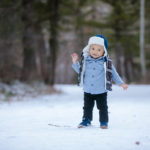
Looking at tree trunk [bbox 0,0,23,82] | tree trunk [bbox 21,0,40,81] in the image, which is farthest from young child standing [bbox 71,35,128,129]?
tree trunk [bbox 21,0,40,81]

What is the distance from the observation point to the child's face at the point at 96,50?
17.9 feet

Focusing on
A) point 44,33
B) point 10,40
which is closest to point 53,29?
point 44,33

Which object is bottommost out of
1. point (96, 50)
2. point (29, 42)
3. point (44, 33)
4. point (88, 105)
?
point (88, 105)

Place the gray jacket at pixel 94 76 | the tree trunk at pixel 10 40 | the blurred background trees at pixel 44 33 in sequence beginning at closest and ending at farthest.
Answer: the gray jacket at pixel 94 76
the tree trunk at pixel 10 40
the blurred background trees at pixel 44 33

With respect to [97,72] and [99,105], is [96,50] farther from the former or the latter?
[99,105]

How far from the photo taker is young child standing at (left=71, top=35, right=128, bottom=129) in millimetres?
5441

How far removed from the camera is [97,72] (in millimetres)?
5480

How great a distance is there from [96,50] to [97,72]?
1.16 feet

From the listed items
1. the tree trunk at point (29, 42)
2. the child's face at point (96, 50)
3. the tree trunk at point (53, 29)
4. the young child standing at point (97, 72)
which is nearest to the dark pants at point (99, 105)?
the young child standing at point (97, 72)

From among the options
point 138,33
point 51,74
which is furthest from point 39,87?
point 138,33

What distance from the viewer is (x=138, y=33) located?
2731 cm

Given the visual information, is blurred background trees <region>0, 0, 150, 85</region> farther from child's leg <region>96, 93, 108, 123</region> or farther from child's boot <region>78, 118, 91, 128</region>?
child's leg <region>96, 93, 108, 123</region>

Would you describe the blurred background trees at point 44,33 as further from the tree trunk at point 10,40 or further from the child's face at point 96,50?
the child's face at point 96,50

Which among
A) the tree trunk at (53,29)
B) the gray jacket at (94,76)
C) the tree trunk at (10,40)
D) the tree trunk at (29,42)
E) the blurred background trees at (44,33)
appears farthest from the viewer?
the tree trunk at (53,29)
